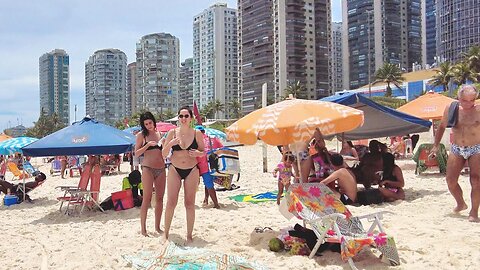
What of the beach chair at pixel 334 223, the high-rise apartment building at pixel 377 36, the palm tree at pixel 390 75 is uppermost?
the high-rise apartment building at pixel 377 36

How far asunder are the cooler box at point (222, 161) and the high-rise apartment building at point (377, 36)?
81602 mm

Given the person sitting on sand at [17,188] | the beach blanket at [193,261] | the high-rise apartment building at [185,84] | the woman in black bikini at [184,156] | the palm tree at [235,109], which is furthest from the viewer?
the high-rise apartment building at [185,84]

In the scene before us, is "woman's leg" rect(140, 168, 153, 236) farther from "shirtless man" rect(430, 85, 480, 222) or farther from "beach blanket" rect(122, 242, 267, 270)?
"shirtless man" rect(430, 85, 480, 222)

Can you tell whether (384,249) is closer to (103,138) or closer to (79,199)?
(103,138)

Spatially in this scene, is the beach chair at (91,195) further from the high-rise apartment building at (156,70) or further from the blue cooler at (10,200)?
the high-rise apartment building at (156,70)

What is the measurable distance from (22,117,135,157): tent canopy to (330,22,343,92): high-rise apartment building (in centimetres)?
9321

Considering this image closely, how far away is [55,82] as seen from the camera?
336ft

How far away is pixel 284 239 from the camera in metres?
4.70

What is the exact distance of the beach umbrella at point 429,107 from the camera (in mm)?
11927

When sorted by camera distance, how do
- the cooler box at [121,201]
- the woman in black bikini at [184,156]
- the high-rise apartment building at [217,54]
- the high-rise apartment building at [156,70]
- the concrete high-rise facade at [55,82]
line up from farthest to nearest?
the concrete high-rise facade at [55,82] → the high-rise apartment building at [217,54] → the high-rise apartment building at [156,70] → the cooler box at [121,201] → the woman in black bikini at [184,156]

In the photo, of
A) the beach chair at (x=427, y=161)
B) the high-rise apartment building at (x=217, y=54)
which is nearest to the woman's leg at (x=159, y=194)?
the beach chair at (x=427, y=161)

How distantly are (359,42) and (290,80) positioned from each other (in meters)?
20.9

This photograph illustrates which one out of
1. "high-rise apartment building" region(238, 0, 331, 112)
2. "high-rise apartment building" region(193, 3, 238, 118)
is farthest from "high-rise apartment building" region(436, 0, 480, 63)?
"high-rise apartment building" region(193, 3, 238, 118)

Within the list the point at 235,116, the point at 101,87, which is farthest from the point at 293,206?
the point at 101,87
